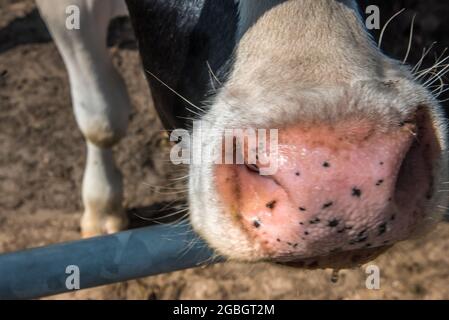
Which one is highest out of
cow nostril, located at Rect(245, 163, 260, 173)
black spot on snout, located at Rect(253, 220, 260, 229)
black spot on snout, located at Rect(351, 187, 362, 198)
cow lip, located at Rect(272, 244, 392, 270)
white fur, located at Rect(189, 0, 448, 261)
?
white fur, located at Rect(189, 0, 448, 261)

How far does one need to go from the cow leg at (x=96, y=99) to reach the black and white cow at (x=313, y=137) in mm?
1339

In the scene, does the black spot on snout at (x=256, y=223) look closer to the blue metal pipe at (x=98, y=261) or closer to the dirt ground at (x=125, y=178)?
the blue metal pipe at (x=98, y=261)

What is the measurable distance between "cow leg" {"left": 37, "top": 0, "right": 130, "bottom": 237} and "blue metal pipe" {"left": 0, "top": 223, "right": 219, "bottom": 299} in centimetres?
165

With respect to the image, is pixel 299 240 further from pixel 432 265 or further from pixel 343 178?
pixel 432 265

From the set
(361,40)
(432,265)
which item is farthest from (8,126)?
(361,40)

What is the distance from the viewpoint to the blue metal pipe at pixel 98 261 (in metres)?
1.61

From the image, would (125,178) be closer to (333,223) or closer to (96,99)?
(96,99)

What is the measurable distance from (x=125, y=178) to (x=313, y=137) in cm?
245

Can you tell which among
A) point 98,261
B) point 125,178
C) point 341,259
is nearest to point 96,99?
point 125,178

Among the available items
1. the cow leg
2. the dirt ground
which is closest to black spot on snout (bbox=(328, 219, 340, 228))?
the dirt ground

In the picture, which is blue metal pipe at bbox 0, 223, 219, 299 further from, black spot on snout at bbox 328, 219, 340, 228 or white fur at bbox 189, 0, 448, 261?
black spot on snout at bbox 328, 219, 340, 228

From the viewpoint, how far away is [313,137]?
1472 mm

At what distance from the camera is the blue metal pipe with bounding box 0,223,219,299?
1.61 meters

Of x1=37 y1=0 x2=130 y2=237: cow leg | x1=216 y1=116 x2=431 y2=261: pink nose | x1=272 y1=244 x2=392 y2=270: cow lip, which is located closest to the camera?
x1=216 y1=116 x2=431 y2=261: pink nose
